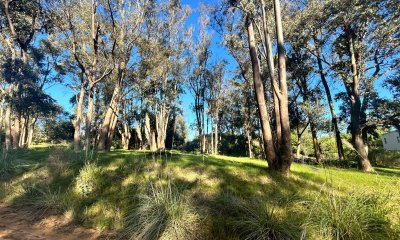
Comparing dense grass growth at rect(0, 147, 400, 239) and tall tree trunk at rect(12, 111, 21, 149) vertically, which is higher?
tall tree trunk at rect(12, 111, 21, 149)

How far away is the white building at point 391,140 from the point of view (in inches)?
1277

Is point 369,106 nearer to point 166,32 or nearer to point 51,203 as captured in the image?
point 166,32

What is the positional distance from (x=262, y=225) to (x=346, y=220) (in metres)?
1.03

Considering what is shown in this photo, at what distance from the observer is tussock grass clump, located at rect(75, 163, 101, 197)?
5.69 m

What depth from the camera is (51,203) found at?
210 inches

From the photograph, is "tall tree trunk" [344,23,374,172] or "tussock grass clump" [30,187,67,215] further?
"tall tree trunk" [344,23,374,172]

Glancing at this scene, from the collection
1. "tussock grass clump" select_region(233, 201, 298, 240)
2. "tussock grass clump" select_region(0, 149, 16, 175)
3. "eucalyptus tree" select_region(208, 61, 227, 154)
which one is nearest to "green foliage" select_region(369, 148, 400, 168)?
"eucalyptus tree" select_region(208, 61, 227, 154)

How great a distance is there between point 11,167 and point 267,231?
7.82m

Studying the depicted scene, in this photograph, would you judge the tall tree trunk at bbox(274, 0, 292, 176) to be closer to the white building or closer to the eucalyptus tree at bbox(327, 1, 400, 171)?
the eucalyptus tree at bbox(327, 1, 400, 171)

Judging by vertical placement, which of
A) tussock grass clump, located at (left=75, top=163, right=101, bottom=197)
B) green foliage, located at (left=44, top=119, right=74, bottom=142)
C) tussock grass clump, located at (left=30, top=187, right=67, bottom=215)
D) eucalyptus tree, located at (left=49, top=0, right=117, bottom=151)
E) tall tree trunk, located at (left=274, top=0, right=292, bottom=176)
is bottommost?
tussock grass clump, located at (left=30, top=187, right=67, bottom=215)

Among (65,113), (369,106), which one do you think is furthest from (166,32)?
(369,106)

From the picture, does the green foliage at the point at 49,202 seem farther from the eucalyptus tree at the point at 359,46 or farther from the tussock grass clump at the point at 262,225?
the eucalyptus tree at the point at 359,46

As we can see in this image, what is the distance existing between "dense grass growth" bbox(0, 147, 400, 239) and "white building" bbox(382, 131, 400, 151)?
33.7 m

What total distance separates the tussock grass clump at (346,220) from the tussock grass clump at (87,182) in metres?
4.56
